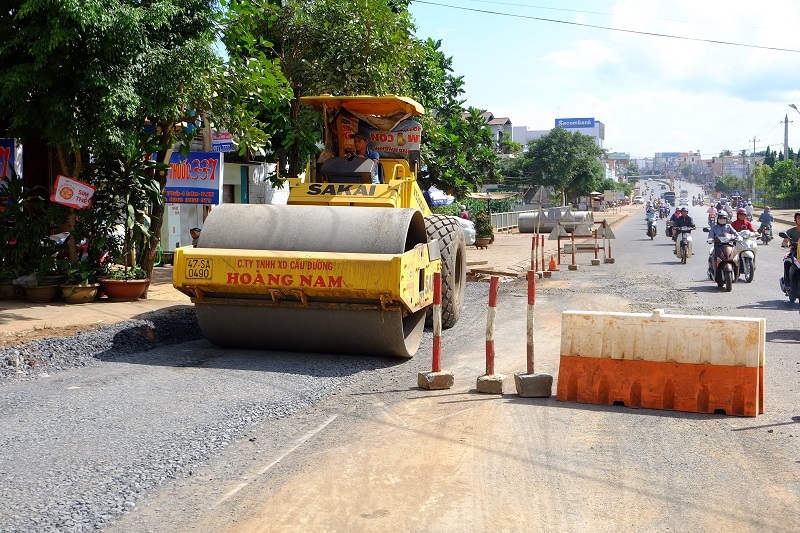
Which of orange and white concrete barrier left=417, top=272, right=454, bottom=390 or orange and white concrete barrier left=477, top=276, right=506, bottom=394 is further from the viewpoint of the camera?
orange and white concrete barrier left=417, top=272, right=454, bottom=390

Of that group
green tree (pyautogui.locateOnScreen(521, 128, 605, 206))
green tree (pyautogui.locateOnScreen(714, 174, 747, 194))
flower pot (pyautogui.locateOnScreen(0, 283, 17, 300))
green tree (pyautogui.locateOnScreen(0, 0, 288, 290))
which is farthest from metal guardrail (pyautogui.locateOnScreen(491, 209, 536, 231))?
green tree (pyautogui.locateOnScreen(714, 174, 747, 194))

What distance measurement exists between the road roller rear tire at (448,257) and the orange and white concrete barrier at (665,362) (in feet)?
12.6

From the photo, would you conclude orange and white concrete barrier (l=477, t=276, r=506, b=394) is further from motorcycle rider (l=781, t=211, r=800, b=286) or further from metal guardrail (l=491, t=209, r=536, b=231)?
metal guardrail (l=491, t=209, r=536, b=231)

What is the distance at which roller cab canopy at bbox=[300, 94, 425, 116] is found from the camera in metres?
12.2

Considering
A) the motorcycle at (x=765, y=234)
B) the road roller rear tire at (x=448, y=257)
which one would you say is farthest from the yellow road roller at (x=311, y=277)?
the motorcycle at (x=765, y=234)

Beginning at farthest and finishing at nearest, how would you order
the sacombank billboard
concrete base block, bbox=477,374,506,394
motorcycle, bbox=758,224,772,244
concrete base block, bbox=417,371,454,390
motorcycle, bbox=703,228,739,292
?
the sacombank billboard < motorcycle, bbox=758,224,772,244 < motorcycle, bbox=703,228,739,292 < concrete base block, bbox=417,371,454,390 < concrete base block, bbox=477,374,506,394

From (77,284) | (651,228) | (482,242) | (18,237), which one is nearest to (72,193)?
(18,237)

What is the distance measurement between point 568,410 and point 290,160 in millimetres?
13996

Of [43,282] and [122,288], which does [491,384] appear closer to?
[122,288]

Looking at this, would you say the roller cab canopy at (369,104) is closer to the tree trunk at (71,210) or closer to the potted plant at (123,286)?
the tree trunk at (71,210)

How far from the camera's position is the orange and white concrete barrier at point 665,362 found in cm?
771

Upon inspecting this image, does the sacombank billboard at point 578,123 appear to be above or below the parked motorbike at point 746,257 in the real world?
above

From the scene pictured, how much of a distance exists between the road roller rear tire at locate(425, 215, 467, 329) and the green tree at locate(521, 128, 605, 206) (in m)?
73.2

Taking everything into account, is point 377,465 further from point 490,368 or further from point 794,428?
point 794,428
